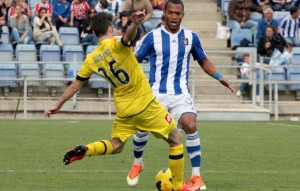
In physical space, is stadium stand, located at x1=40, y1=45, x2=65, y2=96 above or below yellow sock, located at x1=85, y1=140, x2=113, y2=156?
below

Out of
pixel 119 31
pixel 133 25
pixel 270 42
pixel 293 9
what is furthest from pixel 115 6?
Answer: pixel 133 25

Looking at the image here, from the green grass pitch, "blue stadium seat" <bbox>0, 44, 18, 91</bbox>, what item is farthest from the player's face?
"blue stadium seat" <bbox>0, 44, 18, 91</bbox>

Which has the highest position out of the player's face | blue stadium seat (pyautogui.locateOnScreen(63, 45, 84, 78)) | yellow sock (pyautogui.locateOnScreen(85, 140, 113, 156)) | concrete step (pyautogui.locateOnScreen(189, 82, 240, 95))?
the player's face

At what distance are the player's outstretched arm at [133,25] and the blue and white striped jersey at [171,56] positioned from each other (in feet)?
6.34

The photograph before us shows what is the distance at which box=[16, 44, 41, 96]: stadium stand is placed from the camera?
2620 centimetres

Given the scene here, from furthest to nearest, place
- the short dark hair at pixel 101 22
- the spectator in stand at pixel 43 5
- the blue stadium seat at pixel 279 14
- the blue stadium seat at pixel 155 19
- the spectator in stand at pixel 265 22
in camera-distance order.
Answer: the blue stadium seat at pixel 279 14
the spectator in stand at pixel 265 22
the blue stadium seat at pixel 155 19
the spectator in stand at pixel 43 5
the short dark hair at pixel 101 22

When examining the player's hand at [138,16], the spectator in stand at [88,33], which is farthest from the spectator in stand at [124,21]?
the player's hand at [138,16]

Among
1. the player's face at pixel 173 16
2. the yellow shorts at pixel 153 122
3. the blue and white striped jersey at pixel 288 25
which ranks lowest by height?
the blue and white striped jersey at pixel 288 25

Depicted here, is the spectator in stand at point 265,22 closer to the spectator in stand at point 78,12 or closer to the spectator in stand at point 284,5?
the spectator in stand at point 284,5

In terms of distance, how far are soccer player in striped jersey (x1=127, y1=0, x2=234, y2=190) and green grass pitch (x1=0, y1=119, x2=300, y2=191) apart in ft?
2.60

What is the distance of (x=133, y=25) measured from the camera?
32.0 feet

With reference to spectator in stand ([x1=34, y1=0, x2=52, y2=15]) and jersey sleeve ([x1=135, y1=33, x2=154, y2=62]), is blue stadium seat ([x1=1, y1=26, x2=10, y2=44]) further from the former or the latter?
jersey sleeve ([x1=135, y1=33, x2=154, y2=62])

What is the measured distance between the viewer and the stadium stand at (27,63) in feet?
86.0

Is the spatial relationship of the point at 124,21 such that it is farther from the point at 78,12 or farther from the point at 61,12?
the point at 61,12
